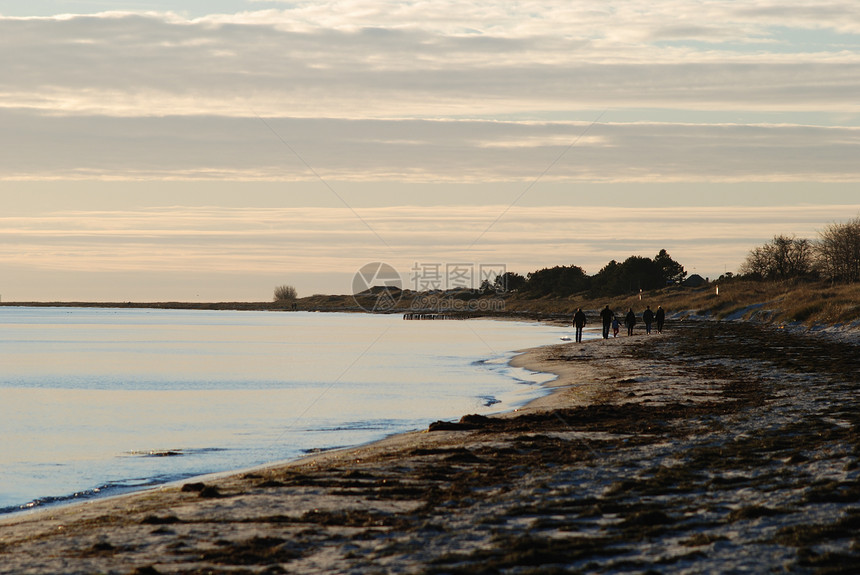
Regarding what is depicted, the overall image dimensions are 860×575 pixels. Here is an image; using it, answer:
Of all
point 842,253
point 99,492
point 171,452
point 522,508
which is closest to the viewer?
point 522,508

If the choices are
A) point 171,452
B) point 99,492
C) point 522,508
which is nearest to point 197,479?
point 99,492

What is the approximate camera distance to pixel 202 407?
2733cm

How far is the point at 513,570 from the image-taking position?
7824mm

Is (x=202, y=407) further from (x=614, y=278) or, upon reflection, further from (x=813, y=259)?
(x=614, y=278)

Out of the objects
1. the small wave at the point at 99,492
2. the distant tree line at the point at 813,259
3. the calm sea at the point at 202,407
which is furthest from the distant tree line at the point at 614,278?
the small wave at the point at 99,492

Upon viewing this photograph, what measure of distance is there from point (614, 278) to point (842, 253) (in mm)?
53445

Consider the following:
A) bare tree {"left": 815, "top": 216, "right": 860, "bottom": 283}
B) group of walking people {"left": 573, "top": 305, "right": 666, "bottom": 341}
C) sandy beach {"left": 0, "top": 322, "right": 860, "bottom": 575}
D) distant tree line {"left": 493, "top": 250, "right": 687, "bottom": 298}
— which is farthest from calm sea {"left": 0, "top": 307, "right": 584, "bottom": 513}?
distant tree line {"left": 493, "top": 250, "right": 687, "bottom": 298}

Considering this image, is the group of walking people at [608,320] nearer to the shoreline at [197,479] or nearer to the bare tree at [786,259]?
the shoreline at [197,479]

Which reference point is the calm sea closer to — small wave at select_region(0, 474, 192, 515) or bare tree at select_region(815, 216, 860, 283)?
small wave at select_region(0, 474, 192, 515)

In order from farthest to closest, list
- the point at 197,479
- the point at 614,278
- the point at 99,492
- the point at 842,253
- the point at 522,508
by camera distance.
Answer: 1. the point at 614,278
2. the point at 842,253
3. the point at 197,479
4. the point at 99,492
5. the point at 522,508

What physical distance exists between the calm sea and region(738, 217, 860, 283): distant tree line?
187 feet

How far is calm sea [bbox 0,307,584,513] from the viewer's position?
1683 centimetres

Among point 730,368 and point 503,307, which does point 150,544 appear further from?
point 503,307

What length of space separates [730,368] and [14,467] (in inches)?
834
